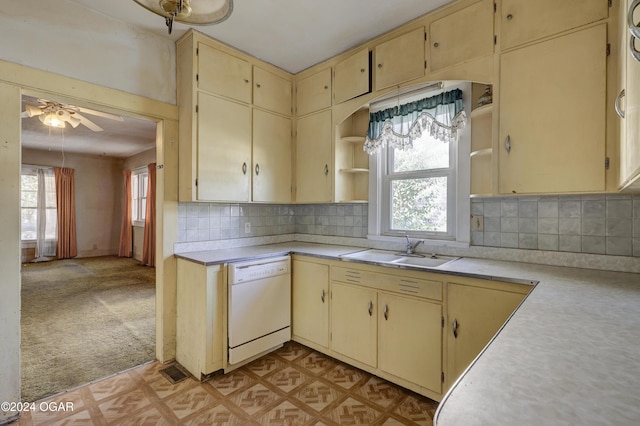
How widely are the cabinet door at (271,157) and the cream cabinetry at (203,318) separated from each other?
0.86 m

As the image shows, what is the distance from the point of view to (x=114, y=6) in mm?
2053

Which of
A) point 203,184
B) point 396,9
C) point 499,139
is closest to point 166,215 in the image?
point 203,184

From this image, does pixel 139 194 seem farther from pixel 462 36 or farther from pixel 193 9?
pixel 462 36

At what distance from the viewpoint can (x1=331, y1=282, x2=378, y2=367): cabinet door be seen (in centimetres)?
219

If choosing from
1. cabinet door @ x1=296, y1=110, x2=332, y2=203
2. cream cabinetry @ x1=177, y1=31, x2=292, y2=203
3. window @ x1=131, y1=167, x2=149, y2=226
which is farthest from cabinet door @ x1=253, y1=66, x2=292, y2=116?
window @ x1=131, y1=167, x2=149, y2=226

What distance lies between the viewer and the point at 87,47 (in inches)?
81.2

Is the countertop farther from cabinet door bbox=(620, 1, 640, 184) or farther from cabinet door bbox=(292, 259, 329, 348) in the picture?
cabinet door bbox=(292, 259, 329, 348)

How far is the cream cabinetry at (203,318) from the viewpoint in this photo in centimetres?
219

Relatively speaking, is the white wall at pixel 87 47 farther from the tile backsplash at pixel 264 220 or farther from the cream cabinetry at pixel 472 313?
the cream cabinetry at pixel 472 313

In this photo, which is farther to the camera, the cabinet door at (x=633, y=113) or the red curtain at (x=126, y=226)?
the red curtain at (x=126, y=226)

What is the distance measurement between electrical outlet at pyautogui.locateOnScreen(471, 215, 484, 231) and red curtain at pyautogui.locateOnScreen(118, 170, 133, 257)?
23.8 ft

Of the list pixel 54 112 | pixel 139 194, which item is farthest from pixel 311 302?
pixel 139 194

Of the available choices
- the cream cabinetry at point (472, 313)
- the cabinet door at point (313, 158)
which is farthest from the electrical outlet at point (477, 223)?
the cabinet door at point (313, 158)

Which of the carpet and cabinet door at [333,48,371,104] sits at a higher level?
cabinet door at [333,48,371,104]
